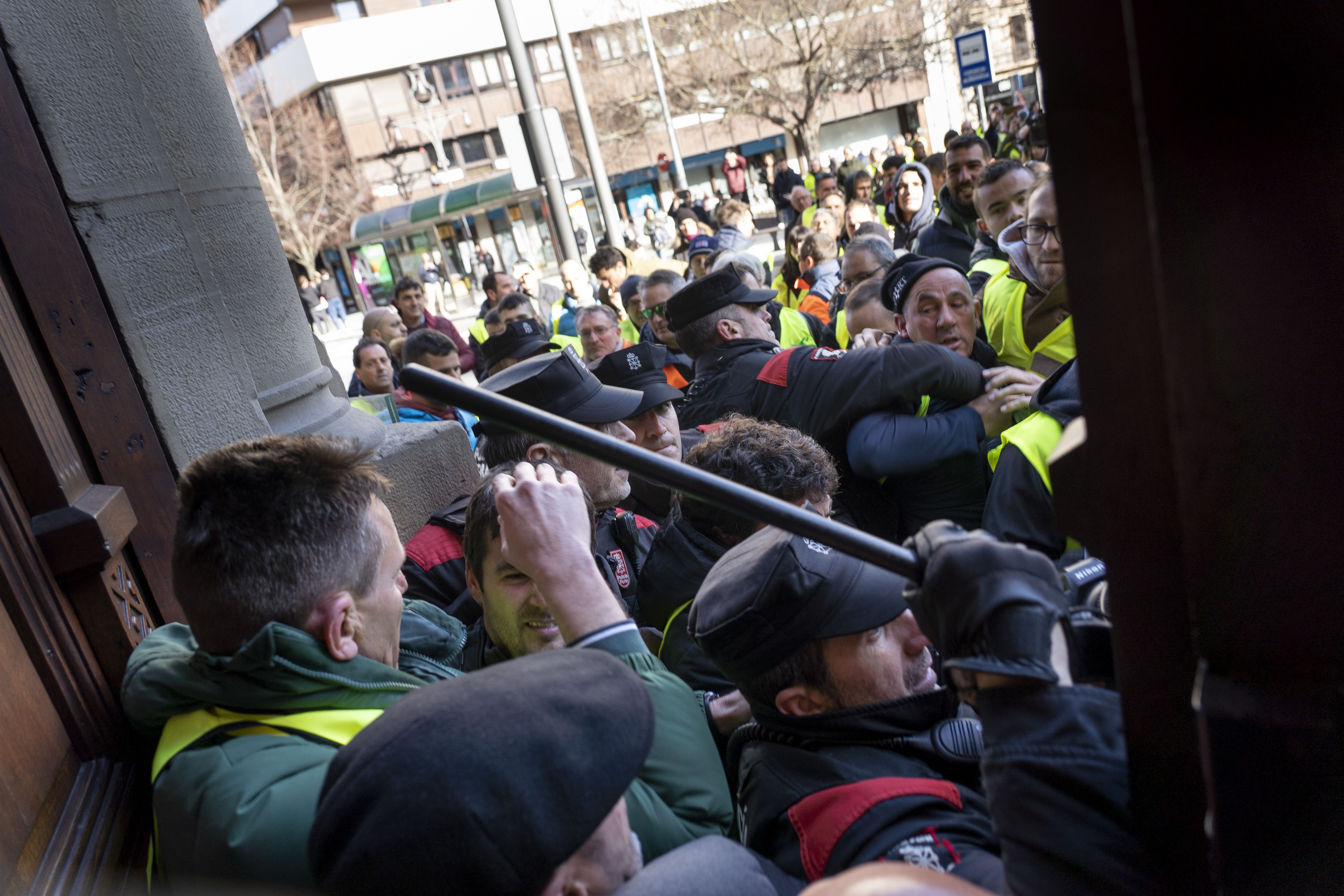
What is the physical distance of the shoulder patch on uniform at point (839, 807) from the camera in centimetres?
138

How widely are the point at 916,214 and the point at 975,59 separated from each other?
18.6 feet

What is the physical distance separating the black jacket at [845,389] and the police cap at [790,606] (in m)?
1.38

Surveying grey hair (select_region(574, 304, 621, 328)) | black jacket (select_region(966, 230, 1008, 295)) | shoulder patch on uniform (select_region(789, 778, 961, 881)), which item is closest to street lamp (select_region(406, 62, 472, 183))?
grey hair (select_region(574, 304, 621, 328))

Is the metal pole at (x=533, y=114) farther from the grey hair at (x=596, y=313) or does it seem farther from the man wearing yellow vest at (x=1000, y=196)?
the man wearing yellow vest at (x=1000, y=196)

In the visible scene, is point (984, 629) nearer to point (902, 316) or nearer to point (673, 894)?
point (673, 894)

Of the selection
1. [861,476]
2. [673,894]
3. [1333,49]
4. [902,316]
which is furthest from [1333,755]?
[902,316]

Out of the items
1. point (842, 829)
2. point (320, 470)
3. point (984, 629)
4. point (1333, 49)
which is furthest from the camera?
point (320, 470)

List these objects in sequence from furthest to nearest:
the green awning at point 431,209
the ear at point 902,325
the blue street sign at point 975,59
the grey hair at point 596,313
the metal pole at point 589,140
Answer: the green awning at point 431,209, the blue street sign at point 975,59, the metal pole at point 589,140, the grey hair at point 596,313, the ear at point 902,325

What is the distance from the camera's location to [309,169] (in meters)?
32.8

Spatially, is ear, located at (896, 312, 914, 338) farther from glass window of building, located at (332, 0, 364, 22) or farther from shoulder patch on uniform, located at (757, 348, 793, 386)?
glass window of building, located at (332, 0, 364, 22)

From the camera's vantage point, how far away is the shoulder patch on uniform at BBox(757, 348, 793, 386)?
3.21 meters

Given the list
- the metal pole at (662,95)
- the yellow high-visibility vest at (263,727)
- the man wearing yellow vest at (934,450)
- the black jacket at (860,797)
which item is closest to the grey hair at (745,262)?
the man wearing yellow vest at (934,450)

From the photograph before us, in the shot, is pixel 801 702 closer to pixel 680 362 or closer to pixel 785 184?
pixel 680 362

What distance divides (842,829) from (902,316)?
2.65 metres
